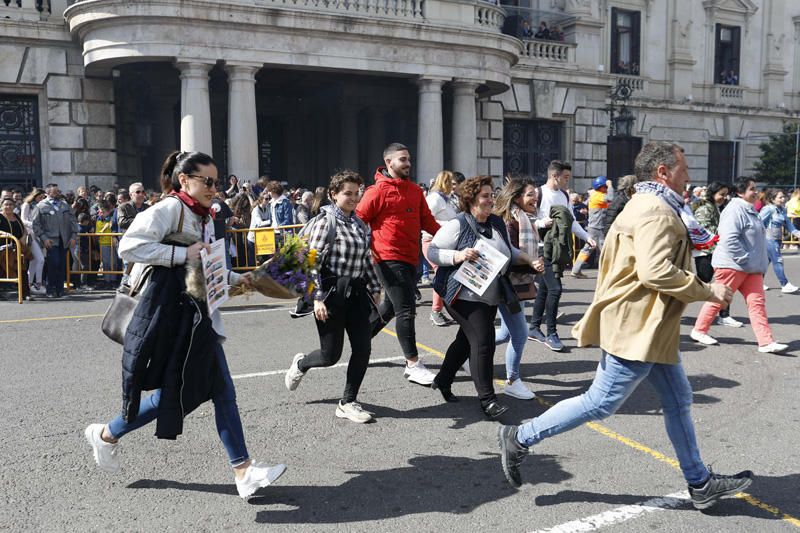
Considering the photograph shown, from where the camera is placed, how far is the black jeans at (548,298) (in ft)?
25.5

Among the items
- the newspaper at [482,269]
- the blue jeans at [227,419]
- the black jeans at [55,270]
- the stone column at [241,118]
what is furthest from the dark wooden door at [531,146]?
the blue jeans at [227,419]

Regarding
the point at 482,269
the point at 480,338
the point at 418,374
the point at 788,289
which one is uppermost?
the point at 482,269

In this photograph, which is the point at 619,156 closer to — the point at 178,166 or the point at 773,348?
the point at 773,348

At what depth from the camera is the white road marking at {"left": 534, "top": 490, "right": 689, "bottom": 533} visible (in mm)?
3644

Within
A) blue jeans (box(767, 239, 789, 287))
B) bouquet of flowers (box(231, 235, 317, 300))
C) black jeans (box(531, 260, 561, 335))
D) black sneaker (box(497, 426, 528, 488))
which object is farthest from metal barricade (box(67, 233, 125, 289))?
blue jeans (box(767, 239, 789, 287))

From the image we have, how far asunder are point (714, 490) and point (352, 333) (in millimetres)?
2583

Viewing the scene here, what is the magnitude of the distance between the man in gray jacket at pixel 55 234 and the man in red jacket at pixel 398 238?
297 inches

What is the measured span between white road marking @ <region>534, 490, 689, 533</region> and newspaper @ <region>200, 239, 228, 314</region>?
2.01 m

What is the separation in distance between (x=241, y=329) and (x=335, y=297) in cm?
380

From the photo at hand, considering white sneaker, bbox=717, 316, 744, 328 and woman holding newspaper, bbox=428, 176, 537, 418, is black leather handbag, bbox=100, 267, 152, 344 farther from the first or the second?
white sneaker, bbox=717, 316, 744, 328

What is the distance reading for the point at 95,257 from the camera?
1293 cm

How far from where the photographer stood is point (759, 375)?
668 cm

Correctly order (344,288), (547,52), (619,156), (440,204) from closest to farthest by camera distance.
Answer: (344,288) → (440,204) → (547,52) → (619,156)

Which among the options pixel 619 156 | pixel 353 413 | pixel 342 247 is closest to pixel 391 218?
pixel 342 247
